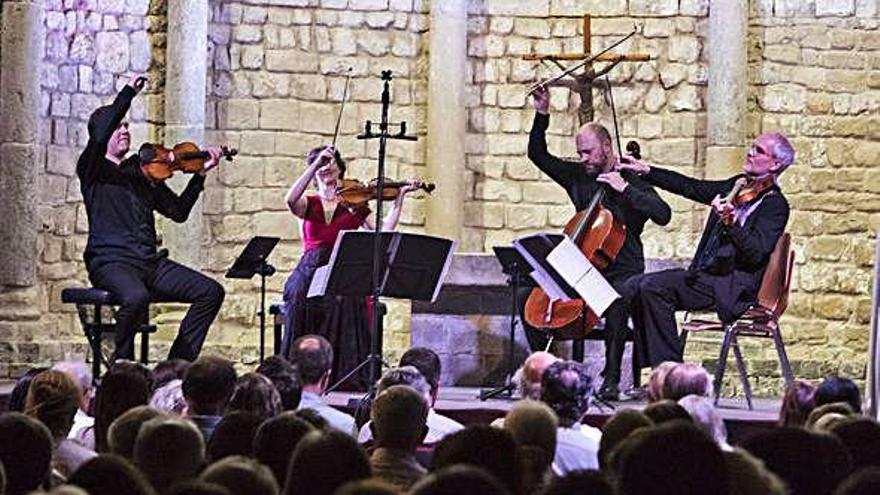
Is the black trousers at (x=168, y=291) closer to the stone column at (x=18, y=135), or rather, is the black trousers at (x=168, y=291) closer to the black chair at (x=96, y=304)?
the black chair at (x=96, y=304)

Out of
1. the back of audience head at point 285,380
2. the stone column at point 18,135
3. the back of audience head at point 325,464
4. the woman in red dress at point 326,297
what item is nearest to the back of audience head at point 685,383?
the back of audience head at point 285,380

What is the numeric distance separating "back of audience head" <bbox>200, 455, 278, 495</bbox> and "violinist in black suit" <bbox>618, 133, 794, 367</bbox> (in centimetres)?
514

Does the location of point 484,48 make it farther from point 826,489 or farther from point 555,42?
point 826,489

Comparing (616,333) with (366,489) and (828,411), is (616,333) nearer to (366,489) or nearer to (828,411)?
(828,411)

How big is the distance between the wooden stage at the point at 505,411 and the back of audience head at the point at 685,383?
109 centimetres

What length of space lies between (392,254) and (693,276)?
1.47 metres

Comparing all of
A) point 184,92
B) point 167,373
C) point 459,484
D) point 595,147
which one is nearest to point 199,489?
point 459,484

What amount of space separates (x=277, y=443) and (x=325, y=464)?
0.67m

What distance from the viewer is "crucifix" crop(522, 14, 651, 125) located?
37.7 ft

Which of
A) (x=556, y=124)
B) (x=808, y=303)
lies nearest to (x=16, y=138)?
(x=556, y=124)

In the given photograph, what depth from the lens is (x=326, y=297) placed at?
934 centimetres

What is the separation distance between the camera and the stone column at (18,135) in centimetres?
1039

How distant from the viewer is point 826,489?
153 inches

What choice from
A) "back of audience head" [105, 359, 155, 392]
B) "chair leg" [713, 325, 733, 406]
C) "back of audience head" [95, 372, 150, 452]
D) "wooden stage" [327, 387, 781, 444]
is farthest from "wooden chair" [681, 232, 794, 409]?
"back of audience head" [95, 372, 150, 452]
